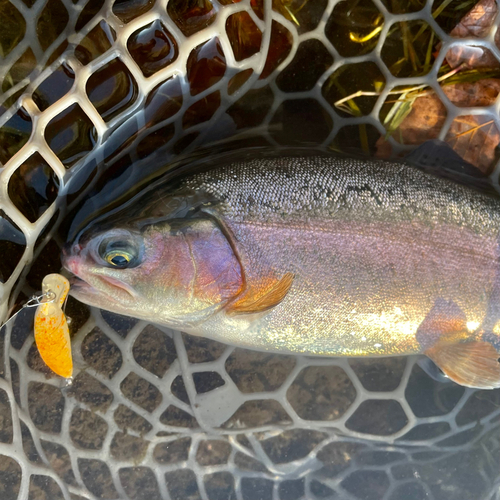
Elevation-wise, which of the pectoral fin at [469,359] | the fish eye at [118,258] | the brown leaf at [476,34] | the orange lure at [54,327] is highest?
the brown leaf at [476,34]

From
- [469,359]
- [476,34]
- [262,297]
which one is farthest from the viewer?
[476,34]

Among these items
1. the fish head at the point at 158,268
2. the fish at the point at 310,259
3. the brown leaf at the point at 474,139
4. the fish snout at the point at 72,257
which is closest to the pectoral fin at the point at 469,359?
the fish at the point at 310,259

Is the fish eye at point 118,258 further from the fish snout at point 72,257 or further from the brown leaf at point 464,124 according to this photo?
the brown leaf at point 464,124

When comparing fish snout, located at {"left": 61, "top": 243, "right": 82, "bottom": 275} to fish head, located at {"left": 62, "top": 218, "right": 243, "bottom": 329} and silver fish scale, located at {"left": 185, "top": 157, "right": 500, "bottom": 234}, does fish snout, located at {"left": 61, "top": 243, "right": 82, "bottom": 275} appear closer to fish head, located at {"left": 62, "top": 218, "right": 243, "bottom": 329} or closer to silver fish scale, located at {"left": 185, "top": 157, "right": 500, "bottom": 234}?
fish head, located at {"left": 62, "top": 218, "right": 243, "bottom": 329}

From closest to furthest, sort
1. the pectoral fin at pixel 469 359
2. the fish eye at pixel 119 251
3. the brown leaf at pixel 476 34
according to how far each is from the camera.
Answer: the fish eye at pixel 119 251 < the pectoral fin at pixel 469 359 < the brown leaf at pixel 476 34

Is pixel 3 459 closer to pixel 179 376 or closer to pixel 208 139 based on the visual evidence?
pixel 179 376

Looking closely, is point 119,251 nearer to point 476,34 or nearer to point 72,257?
point 72,257

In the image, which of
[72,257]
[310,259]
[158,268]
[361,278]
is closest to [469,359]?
[361,278]
